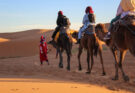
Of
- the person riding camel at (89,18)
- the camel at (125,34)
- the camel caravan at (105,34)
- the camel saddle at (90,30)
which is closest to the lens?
the camel at (125,34)

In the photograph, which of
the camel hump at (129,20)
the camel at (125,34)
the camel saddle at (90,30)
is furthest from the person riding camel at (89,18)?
the camel hump at (129,20)

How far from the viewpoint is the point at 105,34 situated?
10094mm

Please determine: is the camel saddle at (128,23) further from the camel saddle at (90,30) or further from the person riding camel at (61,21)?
the person riding camel at (61,21)

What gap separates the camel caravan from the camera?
7.32 meters

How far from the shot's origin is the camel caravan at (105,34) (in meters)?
7.32

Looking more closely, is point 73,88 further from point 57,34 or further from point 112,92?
point 57,34

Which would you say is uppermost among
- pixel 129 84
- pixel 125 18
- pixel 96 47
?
pixel 125 18

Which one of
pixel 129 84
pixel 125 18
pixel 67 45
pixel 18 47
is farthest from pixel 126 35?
pixel 18 47

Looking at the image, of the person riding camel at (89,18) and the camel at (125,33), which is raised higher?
the person riding camel at (89,18)

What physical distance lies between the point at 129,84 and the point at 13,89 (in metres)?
3.76

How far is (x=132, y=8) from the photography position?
25.0ft

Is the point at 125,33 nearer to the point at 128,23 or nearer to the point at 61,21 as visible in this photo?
the point at 128,23

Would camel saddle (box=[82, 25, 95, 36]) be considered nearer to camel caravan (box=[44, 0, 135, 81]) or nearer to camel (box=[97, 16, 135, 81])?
camel caravan (box=[44, 0, 135, 81])

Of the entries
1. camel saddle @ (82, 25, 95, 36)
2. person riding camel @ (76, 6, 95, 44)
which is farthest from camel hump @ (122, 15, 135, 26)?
person riding camel @ (76, 6, 95, 44)
